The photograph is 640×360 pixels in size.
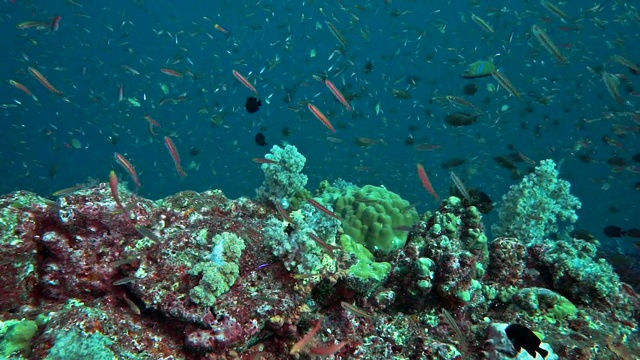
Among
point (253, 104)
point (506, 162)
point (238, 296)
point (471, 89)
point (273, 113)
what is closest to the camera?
point (238, 296)

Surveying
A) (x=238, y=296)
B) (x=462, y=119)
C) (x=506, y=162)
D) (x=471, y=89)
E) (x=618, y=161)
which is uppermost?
(x=238, y=296)

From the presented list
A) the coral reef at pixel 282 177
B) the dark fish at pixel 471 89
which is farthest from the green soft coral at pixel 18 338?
the dark fish at pixel 471 89

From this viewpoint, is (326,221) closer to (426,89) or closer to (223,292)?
(223,292)

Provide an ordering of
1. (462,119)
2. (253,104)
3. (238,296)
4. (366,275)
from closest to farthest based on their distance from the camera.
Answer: (238,296), (366,275), (253,104), (462,119)

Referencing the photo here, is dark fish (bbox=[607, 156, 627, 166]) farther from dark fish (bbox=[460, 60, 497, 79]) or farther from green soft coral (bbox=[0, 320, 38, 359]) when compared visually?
green soft coral (bbox=[0, 320, 38, 359])

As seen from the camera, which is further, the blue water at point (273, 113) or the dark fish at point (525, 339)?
the blue water at point (273, 113)

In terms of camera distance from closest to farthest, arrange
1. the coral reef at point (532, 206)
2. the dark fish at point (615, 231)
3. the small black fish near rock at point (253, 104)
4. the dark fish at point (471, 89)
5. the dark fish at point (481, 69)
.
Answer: the dark fish at point (481, 69)
the coral reef at point (532, 206)
the small black fish near rock at point (253, 104)
the dark fish at point (615, 231)
the dark fish at point (471, 89)

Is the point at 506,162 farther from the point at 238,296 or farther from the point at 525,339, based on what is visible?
the point at 238,296

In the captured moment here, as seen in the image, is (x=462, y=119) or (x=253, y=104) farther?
(x=462, y=119)

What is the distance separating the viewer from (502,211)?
26.9ft

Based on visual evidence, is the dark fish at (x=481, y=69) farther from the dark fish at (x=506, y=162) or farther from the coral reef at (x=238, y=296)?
the dark fish at (x=506, y=162)

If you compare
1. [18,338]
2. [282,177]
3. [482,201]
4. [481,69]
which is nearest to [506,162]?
[482,201]

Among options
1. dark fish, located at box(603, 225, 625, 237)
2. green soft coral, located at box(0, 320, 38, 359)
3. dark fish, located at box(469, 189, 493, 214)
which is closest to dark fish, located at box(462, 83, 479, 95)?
dark fish, located at box(603, 225, 625, 237)

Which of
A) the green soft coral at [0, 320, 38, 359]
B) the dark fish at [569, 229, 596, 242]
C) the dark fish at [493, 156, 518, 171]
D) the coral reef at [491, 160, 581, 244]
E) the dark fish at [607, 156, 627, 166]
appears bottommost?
the dark fish at [607, 156, 627, 166]
